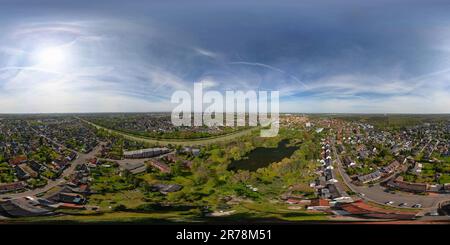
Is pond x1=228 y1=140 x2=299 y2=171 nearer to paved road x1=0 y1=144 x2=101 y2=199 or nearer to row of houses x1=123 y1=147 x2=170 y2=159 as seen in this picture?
row of houses x1=123 y1=147 x2=170 y2=159

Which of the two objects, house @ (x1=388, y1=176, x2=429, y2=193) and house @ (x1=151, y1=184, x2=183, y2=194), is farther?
house @ (x1=151, y1=184, x2=183, y2=194)

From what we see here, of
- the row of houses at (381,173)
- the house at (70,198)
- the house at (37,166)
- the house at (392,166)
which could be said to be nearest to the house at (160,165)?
the house at (70,198)

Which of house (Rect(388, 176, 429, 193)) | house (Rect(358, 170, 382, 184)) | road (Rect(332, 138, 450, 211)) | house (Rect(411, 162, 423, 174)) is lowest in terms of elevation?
road (Rect(332, 138, 450, 211))

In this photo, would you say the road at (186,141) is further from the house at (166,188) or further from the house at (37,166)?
the house at (37,166)

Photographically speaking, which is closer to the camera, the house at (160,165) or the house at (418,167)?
the house at (418,167)

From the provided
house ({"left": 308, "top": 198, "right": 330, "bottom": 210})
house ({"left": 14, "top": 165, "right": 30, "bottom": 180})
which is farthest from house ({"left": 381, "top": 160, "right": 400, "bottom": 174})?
house ({"left": 14, "top": 165, "right": 30, "bottom": 180})
